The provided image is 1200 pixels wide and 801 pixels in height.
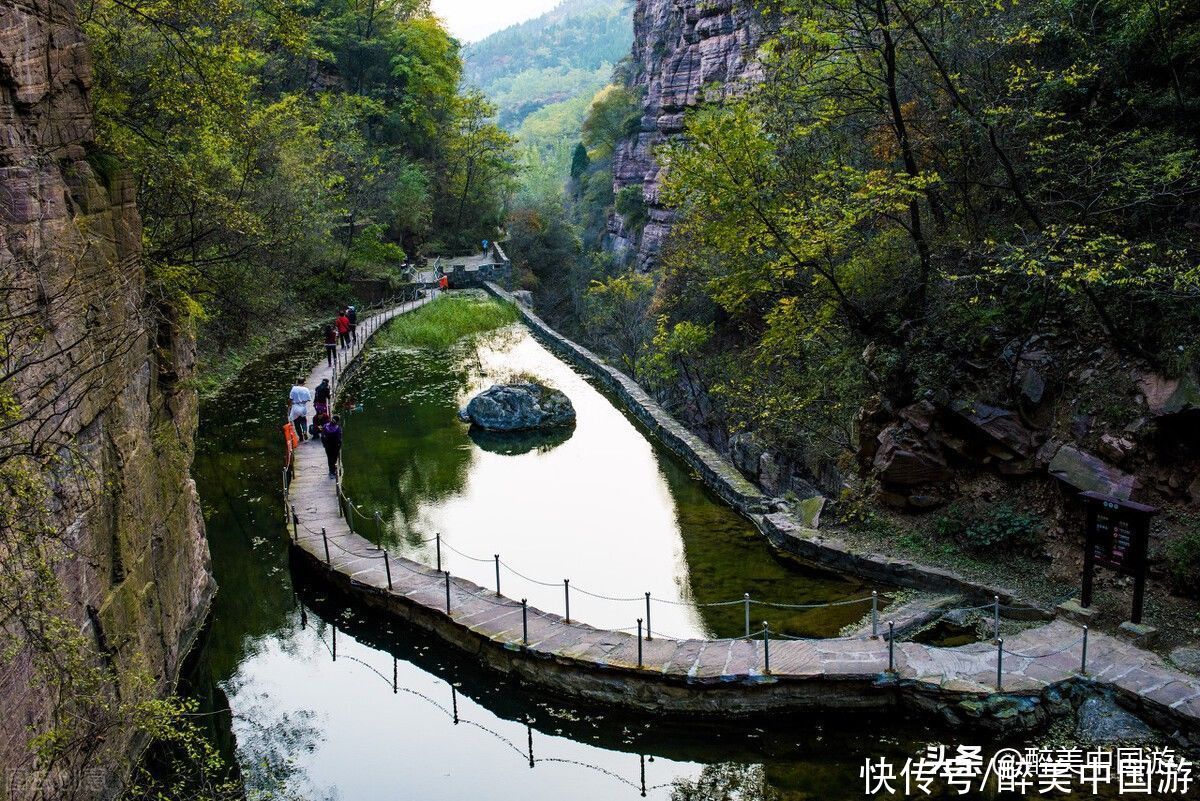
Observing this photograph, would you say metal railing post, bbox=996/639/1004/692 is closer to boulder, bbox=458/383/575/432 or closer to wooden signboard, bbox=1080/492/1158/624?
wooden signboard, bbox=1080/492/1158/624

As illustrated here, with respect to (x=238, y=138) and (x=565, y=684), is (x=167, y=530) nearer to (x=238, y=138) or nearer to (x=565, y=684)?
(x=565, y=684)

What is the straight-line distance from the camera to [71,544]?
8.53m

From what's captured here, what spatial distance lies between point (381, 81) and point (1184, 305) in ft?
161

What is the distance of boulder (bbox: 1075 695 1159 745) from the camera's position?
941 cm

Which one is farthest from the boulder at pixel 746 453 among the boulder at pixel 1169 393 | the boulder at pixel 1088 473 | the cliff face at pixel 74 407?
the cliff face at pixel 74 407

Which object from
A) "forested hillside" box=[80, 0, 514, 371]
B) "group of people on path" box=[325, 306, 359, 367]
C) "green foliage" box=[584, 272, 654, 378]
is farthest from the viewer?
"green foliage" box=[584, 272, 654, 378]

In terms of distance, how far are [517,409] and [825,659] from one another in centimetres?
1348

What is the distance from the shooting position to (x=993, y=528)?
13.1 m

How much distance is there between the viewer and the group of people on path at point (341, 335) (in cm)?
2780

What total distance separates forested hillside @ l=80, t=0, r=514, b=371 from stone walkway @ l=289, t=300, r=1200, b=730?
627 centimetres

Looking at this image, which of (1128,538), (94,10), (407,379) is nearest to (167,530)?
(94,10)

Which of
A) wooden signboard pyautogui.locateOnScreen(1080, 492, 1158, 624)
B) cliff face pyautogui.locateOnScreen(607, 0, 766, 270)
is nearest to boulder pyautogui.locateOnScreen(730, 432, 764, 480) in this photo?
wooden signboard pyautogui.locateOnScreen(1080, 492, 1158, 624)

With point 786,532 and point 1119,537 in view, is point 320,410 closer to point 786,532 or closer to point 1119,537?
point 786,532

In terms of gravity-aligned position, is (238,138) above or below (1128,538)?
above
